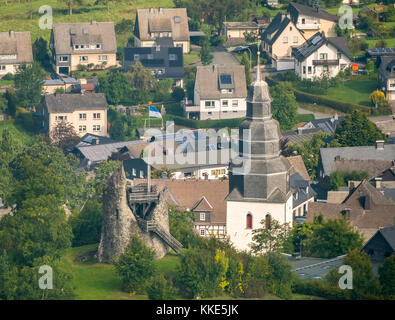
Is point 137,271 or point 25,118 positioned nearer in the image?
point 137,271

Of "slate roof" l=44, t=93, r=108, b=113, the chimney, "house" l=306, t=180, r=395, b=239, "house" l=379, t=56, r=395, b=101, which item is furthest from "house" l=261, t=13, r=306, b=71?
"house" l=306, t=180, r=395, b=239

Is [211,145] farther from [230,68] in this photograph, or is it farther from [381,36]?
[381,36]

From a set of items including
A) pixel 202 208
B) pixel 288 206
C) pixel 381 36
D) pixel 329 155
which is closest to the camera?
pixel 288 206

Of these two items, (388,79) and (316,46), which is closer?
(388,79)

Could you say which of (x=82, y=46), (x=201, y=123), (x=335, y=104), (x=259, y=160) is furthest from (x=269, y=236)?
(x=82, y=46)

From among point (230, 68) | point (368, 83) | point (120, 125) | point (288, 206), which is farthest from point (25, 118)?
point (288, 206)

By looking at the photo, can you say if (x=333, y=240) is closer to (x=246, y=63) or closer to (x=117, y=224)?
(x=117, y=224)

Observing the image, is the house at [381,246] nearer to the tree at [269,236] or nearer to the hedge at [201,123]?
the tree at [269,236]
